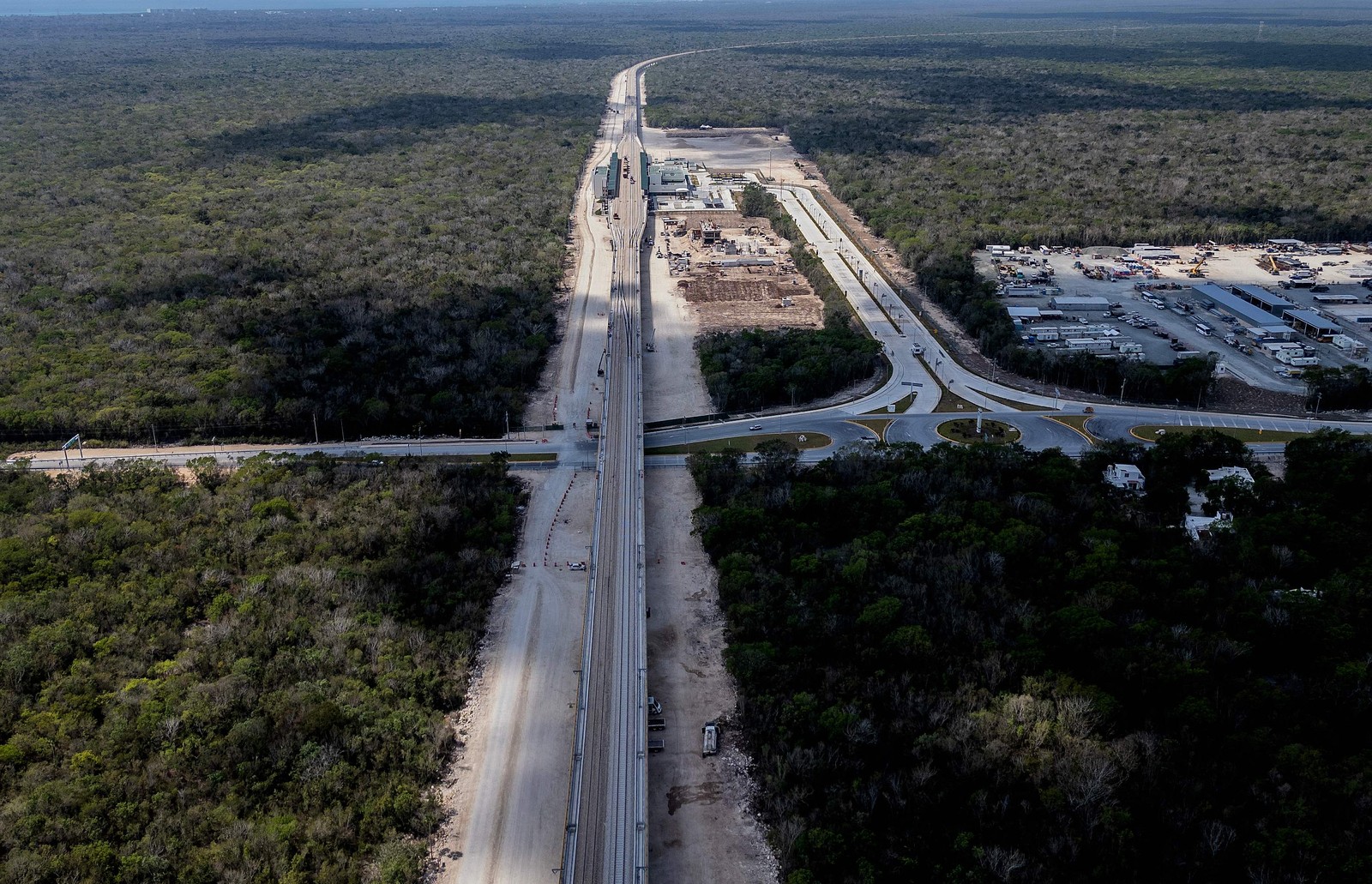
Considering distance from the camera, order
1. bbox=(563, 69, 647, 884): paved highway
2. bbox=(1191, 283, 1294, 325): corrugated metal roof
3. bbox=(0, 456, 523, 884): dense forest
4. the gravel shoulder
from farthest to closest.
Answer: bbox=(1191, 283, 1294, 325): corrugated metal roof, the gravel shoulder, bbox=(0, 456, 523, 884): dense forest, bbox=(563, 69, 647, 884): paved highway

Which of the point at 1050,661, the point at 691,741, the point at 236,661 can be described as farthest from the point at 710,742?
the point at 236,661

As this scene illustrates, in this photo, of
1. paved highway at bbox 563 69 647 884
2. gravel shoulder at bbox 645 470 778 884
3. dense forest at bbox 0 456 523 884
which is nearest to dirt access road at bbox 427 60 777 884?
gravel shoulder at bbox 645 470 778 884

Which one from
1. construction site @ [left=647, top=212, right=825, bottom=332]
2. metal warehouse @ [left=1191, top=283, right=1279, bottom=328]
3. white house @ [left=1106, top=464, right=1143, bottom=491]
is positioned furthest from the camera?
construction site @ [left=647, top=212, right=825, bottom=332]

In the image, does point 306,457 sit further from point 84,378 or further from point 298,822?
point 298,822

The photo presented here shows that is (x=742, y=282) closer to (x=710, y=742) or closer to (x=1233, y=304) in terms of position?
(x=1233, y=304)

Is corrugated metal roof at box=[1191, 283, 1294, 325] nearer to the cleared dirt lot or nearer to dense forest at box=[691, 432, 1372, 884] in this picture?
dense forest at box=[691, 432, 1372, 884]

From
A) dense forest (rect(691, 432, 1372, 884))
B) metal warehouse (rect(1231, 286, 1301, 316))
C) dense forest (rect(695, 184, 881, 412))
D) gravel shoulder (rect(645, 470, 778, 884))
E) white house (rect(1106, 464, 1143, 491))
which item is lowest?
gravel shoulder (rect(645, 470, 778, 884))

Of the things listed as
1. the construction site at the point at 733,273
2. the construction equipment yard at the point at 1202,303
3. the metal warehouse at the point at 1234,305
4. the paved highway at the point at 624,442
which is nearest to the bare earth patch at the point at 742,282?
the construction site at the point at 733,273

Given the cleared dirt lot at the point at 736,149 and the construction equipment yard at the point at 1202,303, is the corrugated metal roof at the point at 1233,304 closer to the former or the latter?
the construction equipment yard at the point at 1202,303
